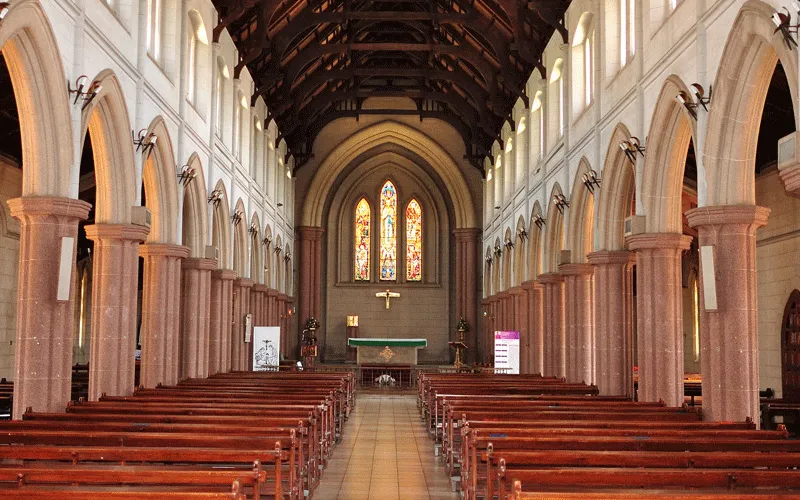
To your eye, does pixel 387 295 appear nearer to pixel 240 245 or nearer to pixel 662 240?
pixel 240 245

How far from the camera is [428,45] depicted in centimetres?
2831

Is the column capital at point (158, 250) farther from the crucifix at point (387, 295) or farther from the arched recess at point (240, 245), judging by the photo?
the crucifix at point (387, 295)

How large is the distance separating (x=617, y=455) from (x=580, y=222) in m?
13.4

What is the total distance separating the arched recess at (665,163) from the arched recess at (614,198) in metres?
2.23

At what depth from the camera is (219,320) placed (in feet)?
77.3

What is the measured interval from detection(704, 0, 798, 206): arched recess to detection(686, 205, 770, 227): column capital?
203mm

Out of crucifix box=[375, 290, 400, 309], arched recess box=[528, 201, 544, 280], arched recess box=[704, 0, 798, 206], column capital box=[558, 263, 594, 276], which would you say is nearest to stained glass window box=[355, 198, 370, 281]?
crucifix box=[375, 290, 400, 309]

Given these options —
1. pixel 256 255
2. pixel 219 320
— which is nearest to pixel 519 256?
pixel 256 255

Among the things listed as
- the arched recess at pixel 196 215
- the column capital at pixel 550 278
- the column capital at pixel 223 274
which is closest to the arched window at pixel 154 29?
the arched recess at pixel 196 215

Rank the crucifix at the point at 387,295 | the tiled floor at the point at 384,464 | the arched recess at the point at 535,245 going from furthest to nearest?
the crucifix at the point at 387,295
the arched recess at the point at 535,245
the tiled floor at the point at 384,464

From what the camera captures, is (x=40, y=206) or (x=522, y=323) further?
(x=522, y=323)

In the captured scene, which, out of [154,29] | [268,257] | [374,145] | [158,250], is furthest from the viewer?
[374,145]

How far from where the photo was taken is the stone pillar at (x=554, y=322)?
23.4m

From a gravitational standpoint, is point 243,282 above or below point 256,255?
below
